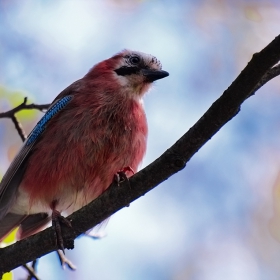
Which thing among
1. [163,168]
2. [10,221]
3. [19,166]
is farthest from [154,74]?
[163,168]

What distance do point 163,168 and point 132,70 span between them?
115 inches

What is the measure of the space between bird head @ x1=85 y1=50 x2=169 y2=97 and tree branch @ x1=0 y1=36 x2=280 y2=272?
2.17 meters

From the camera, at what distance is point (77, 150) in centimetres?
616

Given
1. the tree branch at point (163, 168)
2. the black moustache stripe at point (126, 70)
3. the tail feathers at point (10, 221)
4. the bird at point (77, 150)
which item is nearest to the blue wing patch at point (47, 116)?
the bird at point (77, 150)

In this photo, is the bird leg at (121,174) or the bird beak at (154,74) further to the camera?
the bird beak at (154,74)

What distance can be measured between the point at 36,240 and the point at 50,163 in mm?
1245

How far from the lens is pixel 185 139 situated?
4422mm

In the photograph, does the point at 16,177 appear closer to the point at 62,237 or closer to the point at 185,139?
the point at 62,237

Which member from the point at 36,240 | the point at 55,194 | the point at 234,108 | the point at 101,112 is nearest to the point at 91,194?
the point at 55,194

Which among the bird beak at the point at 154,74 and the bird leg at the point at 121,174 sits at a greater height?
the bird beak at the point at 154,74

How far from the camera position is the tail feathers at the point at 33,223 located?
7.06 meters

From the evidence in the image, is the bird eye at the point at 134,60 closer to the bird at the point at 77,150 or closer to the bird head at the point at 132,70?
the bird head at the point at 132,70

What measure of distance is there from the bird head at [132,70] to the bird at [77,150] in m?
0.01

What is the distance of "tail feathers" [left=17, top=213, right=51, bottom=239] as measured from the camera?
23.2ft
